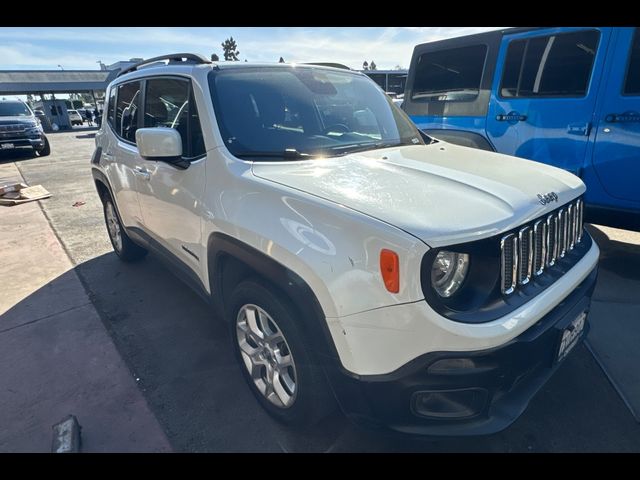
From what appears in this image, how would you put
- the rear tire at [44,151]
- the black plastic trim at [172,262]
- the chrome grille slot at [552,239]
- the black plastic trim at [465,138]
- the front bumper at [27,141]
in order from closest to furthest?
the chrome grille slot at [552,239] < the black plastic trim at [172,262] < the black plastic trim at [465,138] < the front bumper at [27,141] < the rear tire at [44,151]

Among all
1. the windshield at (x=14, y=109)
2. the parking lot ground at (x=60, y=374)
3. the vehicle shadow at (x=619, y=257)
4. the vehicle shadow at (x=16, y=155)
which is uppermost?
the windshield at (x=14, y=109)

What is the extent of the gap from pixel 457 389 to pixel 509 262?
552 millimetres

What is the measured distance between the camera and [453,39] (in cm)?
479

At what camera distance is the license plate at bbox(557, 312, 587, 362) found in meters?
1.87

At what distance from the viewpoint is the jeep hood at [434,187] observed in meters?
1.53

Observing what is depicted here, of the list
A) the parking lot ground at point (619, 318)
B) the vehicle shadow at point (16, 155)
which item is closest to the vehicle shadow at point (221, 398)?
the parking lot ground at point (619, 318)

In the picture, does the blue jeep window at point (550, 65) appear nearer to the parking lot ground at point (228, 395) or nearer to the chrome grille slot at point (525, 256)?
the parking lot ground at point (228, 395)

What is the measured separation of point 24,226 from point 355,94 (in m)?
5.65

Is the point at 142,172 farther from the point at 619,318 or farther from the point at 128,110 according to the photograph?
the point at 619,318

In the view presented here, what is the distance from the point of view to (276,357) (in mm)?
2074

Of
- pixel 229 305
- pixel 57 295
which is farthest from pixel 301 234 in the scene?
pixel 57 295

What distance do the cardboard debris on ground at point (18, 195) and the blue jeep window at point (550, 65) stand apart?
8096mm

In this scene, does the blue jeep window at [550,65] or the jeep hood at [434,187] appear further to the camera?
the blue jeep window at [550,65]
